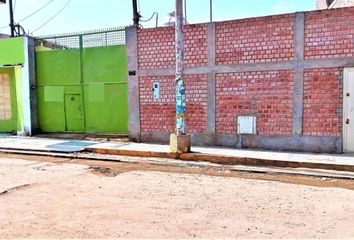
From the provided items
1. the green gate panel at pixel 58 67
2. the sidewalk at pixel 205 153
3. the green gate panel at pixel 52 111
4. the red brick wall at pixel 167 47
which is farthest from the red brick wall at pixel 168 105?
the green gate panel at pixel 52 111

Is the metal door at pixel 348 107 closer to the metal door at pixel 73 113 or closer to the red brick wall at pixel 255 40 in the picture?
the red brick wall at pixel 255 40

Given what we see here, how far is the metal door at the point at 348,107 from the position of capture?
930 cm

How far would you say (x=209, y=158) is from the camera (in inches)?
366

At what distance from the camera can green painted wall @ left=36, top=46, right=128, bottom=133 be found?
13.3m

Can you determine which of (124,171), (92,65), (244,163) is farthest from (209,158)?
(92,65)

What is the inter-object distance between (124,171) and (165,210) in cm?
308

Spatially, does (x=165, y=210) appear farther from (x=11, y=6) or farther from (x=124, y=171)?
(x=11, y=6)

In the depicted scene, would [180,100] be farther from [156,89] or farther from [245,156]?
[245,156]

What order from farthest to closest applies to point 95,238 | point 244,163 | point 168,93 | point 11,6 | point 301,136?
point 11,6 → point 168,93 → point 301,136 → point 244,163 → point 95,238

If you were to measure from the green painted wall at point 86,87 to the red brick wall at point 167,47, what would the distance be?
1735 millimetres

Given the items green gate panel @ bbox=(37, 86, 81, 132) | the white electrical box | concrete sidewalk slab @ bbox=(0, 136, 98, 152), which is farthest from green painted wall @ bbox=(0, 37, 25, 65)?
the white electrical box

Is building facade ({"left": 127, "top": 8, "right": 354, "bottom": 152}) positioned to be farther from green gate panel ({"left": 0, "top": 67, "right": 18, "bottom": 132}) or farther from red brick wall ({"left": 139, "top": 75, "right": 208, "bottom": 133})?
green gate panel ({"left": 0, "top": 67, "right": 18, "bottom": 132})

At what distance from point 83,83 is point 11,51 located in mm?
3272

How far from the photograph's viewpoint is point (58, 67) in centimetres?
1434
